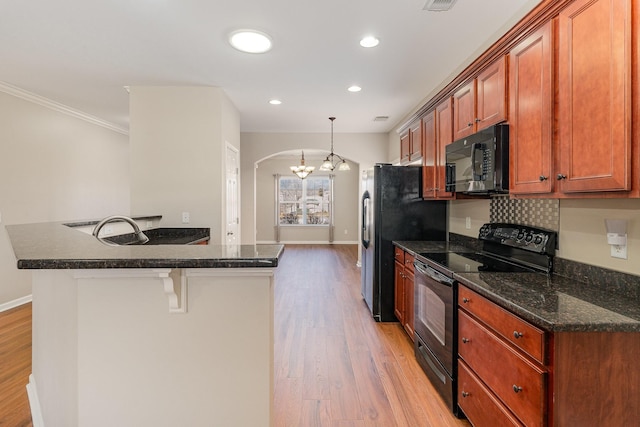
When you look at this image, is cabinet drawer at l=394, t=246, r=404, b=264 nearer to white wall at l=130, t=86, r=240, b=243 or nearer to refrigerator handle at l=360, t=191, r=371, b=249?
refrigerator handle at l=360, t=191, r=371, b=249

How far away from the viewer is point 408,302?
125 inches

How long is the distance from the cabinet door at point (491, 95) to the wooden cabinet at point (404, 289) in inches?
52.7

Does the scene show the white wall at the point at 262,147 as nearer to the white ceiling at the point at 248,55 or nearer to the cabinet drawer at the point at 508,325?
the white ceiling at the point at 248,55

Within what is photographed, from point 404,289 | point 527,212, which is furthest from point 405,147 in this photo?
point 527,212

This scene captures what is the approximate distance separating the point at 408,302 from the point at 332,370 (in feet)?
3.33

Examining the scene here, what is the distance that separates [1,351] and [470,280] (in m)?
3.86

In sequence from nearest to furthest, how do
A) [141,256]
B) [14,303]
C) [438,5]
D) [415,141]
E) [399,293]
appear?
[141,256]
[438,5]
[399,293]
[415,141]
[14,303]

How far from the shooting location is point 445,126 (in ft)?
9.66

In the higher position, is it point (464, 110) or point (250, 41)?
point (250, 41)

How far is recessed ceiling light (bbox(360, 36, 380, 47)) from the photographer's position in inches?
107

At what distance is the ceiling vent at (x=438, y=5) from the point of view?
2168 millimetres

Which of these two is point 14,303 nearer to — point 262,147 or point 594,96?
point 262,147

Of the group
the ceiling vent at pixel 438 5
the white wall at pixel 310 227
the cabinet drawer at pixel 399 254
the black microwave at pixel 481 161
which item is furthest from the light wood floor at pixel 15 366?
the white wall at pixel 310 227

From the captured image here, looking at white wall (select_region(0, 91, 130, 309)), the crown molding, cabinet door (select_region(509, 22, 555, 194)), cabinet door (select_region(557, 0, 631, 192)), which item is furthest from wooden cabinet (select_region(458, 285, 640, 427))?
the crown molding
